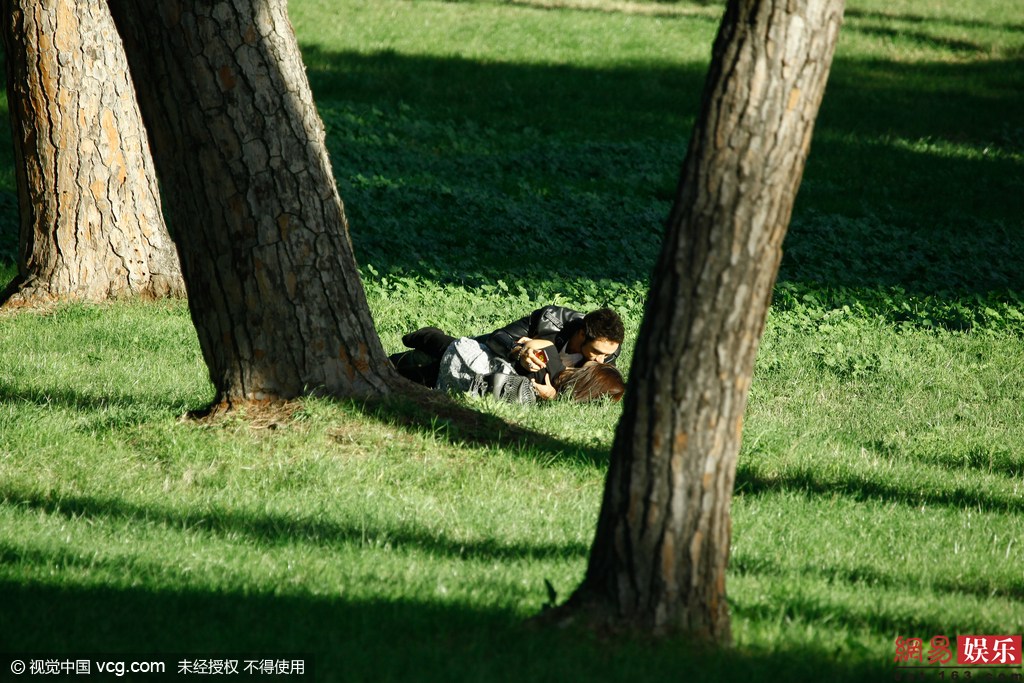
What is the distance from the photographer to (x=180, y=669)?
3.53 meters

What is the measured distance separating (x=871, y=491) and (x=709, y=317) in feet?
10.5

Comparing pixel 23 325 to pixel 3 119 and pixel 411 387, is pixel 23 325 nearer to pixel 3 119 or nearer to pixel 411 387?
pixel 411 387

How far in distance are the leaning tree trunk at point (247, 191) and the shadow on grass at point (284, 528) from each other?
113 cm

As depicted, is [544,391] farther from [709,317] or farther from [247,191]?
[709,317]

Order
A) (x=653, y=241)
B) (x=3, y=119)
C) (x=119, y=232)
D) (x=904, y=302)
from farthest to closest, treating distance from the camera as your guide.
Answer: (x=3, y=119)
(x=653, y=241)
(x=904, y=302)
(x=119, y=232)

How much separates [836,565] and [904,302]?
7755 millimetres

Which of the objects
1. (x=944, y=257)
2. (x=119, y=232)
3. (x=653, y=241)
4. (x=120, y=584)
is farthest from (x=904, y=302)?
(x=120, y=584)

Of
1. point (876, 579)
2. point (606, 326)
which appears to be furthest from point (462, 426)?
point (876, 579)

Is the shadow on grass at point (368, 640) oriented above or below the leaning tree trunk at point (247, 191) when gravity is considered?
below

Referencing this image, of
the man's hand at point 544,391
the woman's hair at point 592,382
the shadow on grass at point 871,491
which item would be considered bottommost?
the shadow on grass at point 871,491

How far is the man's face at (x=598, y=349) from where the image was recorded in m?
8.09

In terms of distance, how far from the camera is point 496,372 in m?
7.73

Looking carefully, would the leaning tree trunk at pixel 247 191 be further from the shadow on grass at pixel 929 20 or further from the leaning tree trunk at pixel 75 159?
the shadow on grass at pixel 929 20

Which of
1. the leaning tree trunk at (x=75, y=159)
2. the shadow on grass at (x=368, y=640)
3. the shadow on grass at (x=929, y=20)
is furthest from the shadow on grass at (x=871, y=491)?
the shadow on grass at (x=929, y=20)
